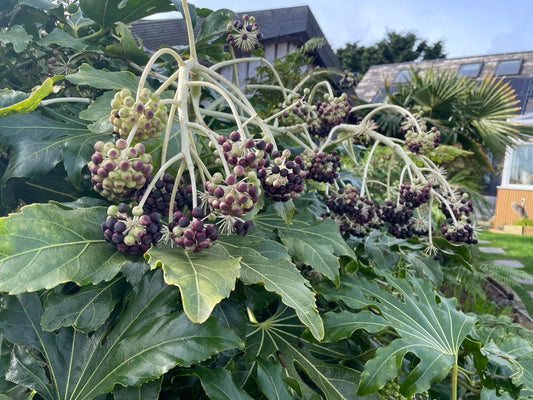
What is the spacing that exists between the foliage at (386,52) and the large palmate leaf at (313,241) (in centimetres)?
3699

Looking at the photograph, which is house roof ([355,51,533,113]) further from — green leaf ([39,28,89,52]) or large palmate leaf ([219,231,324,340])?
large palmate leaf ([219,231,324,340])

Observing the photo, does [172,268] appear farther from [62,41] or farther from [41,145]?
[62,41]

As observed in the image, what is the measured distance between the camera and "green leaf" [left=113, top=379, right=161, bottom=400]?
2.23ft

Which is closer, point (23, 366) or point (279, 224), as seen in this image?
point (23, 366)

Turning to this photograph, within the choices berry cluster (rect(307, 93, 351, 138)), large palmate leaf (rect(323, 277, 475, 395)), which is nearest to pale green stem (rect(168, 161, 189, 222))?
large palmate leaf (rect(323, 277, 475, 395))

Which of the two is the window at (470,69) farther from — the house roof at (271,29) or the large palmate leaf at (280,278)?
the large palmate leaf at (280,278)

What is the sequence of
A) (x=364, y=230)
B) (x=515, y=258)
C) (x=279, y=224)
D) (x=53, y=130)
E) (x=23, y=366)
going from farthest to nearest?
1. (x=515, y=258)
2. (x=364, y=230)
3. (x=279, y=224)
4. (x=53, y=130)
5. (x=23, y=366)

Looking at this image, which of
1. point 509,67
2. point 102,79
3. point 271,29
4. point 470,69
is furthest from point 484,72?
point 102,79

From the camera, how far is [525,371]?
1.17 m

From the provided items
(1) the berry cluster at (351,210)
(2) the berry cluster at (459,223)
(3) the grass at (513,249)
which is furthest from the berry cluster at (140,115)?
(3) the grass at (513,249)

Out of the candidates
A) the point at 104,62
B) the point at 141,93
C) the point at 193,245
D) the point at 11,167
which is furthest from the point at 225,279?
the point at 104,62

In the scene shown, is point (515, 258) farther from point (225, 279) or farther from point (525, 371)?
point (225, 279)

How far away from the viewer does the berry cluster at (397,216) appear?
56.2 inches

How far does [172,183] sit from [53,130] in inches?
18.2
